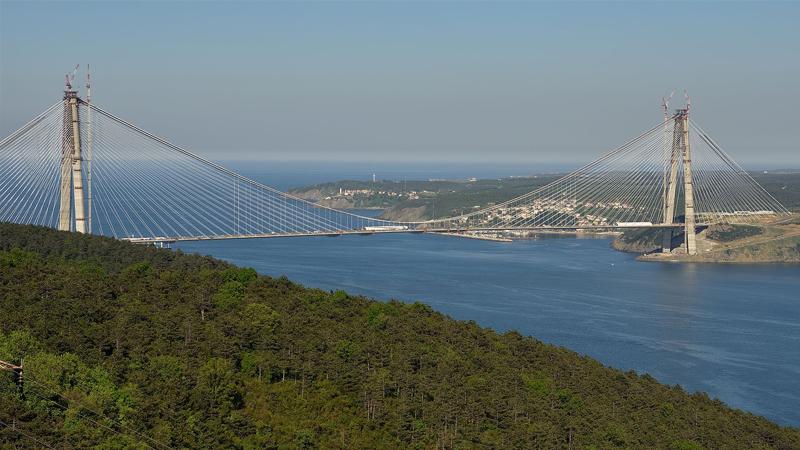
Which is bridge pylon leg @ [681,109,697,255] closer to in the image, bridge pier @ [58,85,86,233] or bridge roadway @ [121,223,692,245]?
bridge roadway @ [121,223,692,245]

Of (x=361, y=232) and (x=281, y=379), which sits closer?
(x=281, y=379)

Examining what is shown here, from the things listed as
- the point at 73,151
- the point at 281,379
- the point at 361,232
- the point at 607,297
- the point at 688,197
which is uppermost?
the point at 73,151

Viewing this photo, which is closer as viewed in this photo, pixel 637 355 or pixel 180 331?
pixel 180 331

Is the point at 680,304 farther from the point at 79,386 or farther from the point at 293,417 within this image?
the point at 79,386

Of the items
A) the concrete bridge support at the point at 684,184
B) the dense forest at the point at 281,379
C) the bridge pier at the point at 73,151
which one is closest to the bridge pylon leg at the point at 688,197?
the concrete bridge support at the point at 684,184

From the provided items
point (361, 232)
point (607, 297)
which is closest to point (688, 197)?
point (607, 297)

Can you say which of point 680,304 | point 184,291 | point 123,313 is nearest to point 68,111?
point 184,291

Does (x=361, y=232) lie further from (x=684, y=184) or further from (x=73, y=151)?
(x=684, y=184)
